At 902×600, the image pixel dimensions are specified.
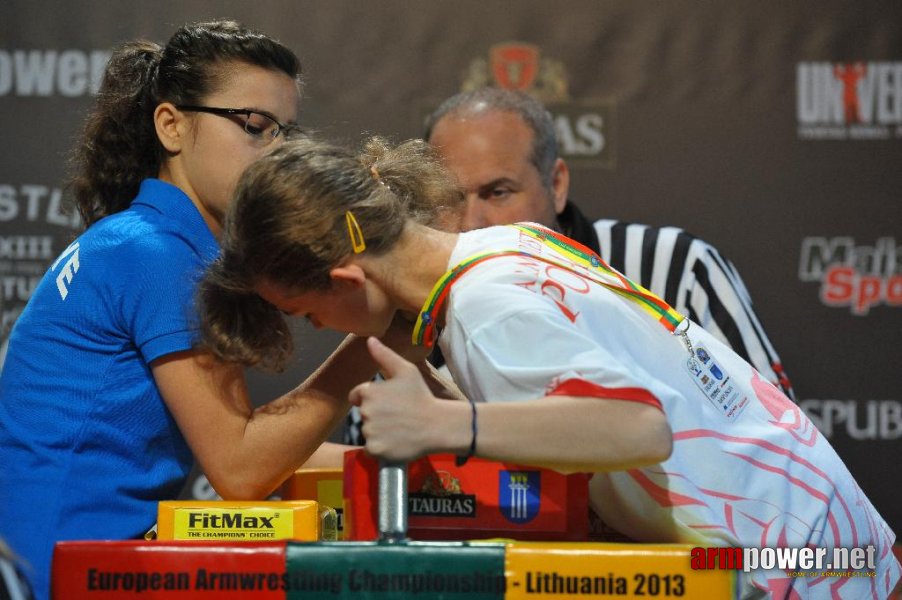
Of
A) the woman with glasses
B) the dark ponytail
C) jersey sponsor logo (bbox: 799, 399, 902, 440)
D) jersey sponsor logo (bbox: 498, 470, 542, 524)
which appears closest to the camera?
jersey sponsor logo (bbox: 498, 470, 542, 524)

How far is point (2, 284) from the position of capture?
369cm

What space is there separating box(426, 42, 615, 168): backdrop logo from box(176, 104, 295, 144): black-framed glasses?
167 centimetres

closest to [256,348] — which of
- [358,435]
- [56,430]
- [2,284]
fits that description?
[56,430]

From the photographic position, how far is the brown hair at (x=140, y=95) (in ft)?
6.89

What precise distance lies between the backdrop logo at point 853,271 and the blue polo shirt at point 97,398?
2395mm

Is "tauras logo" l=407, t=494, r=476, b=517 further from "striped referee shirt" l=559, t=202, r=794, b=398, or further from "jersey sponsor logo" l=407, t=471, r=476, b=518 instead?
"striped referee shirt" l=559, t=202, r=794, b=398

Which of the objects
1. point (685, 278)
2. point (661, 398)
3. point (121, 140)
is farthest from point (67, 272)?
point (685, 278)

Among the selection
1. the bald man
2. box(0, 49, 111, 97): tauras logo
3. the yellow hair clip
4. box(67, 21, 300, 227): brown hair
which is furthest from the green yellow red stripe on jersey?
box(0, 49, 111, 97): tauras logo

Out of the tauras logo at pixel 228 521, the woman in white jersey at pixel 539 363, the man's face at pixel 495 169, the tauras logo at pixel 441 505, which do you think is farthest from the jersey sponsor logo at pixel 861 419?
the tauras logo at pixel 228 521

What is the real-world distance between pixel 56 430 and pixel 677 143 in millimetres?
2450

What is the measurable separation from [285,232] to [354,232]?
4.1 inches

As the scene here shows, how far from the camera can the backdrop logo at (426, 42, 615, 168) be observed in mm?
3684

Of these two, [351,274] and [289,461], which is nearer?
[351,274]

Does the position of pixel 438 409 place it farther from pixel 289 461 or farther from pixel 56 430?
pixel 56 430
